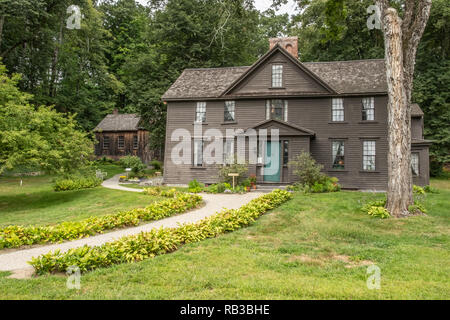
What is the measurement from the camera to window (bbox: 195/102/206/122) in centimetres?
2180

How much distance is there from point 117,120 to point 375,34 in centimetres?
3171

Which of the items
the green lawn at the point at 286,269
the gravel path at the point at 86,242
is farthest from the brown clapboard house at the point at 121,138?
the green lawn at the point at 286,269

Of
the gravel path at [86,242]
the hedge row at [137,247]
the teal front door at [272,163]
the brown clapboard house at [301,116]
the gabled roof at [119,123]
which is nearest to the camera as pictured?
the hedge row at [137,247]

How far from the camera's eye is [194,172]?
21359 mm

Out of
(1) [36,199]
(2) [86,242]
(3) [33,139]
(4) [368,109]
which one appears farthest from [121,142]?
(2) [86,242]

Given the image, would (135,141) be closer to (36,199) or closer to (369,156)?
(36,199)

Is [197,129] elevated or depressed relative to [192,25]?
depressed

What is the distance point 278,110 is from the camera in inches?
812

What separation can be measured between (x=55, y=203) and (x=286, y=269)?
13.2 meters

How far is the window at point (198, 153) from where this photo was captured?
2136cm

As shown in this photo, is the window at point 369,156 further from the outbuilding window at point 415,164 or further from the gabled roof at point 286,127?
the gabled roof at point 286,127

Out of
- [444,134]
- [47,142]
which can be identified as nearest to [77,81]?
[47,142]

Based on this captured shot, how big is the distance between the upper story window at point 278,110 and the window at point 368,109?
485 cm
